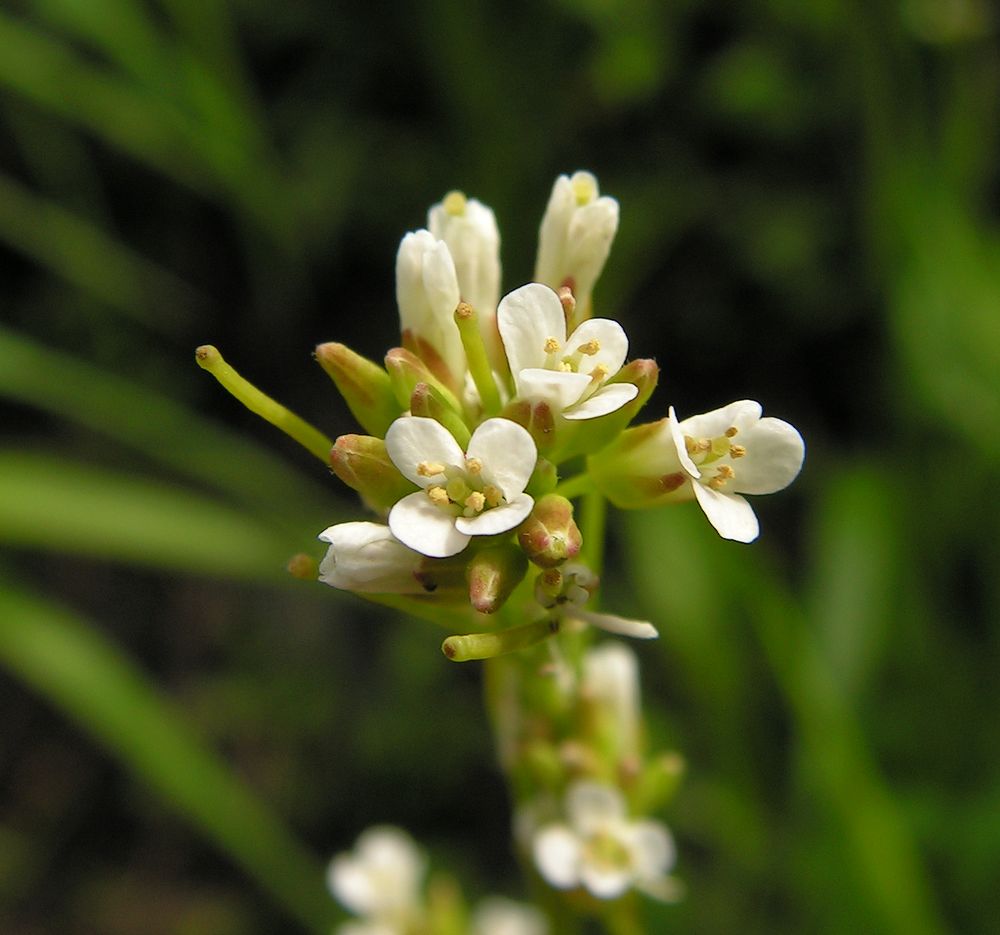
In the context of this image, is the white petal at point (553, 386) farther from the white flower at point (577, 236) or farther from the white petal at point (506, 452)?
the white flower at point (577, 236)

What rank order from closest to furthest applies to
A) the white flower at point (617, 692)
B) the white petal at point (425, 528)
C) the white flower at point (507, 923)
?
the white petal at point (425, 528), the white flower at point (617, 692), the white flower at point (507, 923)

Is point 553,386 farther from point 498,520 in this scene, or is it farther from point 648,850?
point 648,850

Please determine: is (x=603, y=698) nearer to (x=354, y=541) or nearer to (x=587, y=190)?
(x=354, y=541)

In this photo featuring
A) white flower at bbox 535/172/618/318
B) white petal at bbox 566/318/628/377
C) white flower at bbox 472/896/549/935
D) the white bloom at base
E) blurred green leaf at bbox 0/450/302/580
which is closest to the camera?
white petal at bbox 566/318/628/377

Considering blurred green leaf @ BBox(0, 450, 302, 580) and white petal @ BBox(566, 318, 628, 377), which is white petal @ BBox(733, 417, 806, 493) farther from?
blurred green leaf @ BBox(0, 450, 302, 580)

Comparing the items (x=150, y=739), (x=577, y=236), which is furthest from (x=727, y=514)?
(x=150, y=739)

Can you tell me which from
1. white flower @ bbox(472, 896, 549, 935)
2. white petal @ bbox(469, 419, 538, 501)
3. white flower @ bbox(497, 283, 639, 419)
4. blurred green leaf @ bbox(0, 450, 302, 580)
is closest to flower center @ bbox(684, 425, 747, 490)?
white flower @ bbox(497, 283, 639, 419)

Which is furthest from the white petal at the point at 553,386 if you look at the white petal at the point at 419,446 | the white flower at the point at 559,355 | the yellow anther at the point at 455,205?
the yellow anther at the point at 455,205
